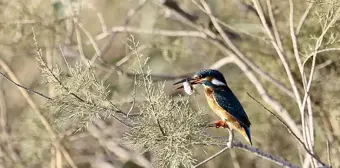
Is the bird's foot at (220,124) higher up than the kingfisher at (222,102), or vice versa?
the kingfisher at (222,102)

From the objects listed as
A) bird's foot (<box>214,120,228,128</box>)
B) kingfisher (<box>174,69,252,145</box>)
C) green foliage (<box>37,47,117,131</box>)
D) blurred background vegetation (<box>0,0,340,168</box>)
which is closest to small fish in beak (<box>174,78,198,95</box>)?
kingfisher (<box>174,69,252,145</box>)

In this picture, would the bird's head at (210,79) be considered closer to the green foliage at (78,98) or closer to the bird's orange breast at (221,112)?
the bird's orange breast at (221,112)

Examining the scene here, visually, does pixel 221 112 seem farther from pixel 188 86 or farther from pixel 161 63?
pixel 161 63

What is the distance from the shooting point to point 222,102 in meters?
1.95

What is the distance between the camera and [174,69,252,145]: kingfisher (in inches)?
75.8

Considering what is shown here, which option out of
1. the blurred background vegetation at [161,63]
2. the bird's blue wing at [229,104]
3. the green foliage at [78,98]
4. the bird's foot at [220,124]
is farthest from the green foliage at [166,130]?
the blurred background vegetation at [161,63]

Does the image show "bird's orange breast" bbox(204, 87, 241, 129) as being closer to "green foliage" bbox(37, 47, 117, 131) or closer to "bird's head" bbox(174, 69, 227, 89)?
"bird's head" bbox(174, 69, 227, 89)

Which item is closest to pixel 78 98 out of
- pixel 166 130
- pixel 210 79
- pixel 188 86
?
pixel 166 130

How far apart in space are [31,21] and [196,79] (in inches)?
49.2

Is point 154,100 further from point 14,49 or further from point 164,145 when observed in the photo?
point 14,49

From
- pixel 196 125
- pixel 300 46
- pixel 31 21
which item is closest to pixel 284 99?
pixel 300 46

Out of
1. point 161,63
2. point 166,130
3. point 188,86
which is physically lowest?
point 166,130

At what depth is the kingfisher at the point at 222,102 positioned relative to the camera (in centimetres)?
193

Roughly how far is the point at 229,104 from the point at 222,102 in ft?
0.08
